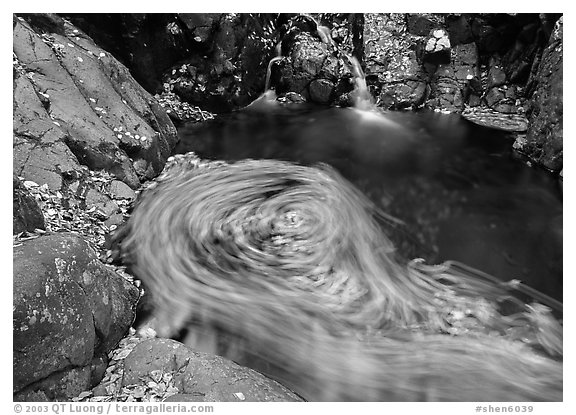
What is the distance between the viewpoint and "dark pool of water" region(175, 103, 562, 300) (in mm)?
6492

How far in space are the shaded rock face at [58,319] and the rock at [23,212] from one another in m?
0.71

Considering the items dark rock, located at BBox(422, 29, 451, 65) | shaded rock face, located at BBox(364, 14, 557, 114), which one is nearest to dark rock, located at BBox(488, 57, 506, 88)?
shaded rock face, located at BBox(364, 14, 557, 114)

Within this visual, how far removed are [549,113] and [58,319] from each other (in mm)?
9544

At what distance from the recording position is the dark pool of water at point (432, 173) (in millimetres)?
6492

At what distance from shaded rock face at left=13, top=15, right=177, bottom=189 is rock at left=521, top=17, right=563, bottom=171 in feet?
25.6

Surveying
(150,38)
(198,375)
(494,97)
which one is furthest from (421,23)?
(198,375)

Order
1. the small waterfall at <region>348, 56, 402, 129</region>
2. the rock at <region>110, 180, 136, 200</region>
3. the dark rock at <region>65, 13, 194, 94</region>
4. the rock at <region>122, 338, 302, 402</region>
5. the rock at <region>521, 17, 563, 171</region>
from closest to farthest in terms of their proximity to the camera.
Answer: the rock at <region>122, 338, 302, 402</region> → the rock at <region>110, 180, 136, 200</region> → the rock at <region>521, 17, 563, 171</region> → the dark rock at <region>65, 13, 194, 94</region> → the small waterfall at <region>348, 56, 402, 129</region>

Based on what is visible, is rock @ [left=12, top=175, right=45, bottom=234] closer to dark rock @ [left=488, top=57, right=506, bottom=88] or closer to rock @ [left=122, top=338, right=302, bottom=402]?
rock @ [left=122, top=338, right=302, bottom=402]

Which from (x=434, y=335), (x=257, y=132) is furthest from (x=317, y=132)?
(x=434, y=335)

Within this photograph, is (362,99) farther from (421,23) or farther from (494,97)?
(494,97)

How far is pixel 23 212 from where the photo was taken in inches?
181

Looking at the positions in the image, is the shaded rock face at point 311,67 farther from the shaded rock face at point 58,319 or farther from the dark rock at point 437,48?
the shaded rock face at point 58,319

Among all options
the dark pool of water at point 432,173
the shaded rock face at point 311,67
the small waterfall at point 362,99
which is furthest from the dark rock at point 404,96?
the shaded rock face at point 311,67
